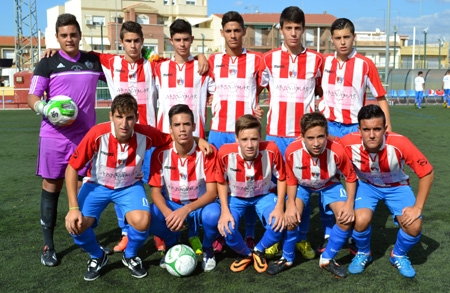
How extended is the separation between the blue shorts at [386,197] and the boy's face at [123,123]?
1850 millimetres

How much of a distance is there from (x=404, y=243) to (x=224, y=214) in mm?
1366

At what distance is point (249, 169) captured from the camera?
373 centimetres

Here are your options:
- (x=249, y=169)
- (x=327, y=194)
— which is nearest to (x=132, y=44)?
(x=249, y=169)

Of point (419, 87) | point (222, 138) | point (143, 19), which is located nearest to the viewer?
point (222, 138)

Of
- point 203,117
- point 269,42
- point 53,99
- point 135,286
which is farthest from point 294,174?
point 269,42

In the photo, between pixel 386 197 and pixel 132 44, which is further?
pixel 132 44

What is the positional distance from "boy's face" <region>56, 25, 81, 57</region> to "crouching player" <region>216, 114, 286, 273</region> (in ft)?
4.97

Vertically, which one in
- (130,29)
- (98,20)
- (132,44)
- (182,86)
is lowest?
(182,86)

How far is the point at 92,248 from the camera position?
347 centimetres

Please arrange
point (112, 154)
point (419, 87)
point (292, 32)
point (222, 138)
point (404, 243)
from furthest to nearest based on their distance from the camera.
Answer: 1. point (419, 87)
2. point (222, 138)
3. point (292, 32)
4. point (112, 154)
5. point (404, 243)

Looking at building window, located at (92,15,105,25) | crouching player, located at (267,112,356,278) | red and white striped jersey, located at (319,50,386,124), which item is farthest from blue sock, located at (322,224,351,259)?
building window, located at (92,15,105,25)

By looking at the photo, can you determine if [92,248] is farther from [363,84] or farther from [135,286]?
[363,84]

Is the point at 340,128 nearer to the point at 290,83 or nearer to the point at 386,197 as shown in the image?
the point at 290,83

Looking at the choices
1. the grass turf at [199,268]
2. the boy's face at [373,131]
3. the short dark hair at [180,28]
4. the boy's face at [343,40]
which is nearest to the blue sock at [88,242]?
the grass turf at [199,268]
